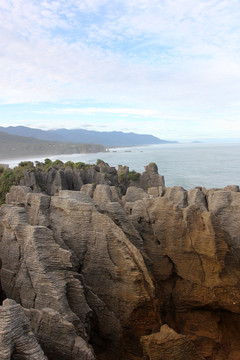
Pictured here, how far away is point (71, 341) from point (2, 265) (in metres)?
4.27

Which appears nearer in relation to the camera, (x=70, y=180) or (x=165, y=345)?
(x=165, y=345)

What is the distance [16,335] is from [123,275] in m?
5.02

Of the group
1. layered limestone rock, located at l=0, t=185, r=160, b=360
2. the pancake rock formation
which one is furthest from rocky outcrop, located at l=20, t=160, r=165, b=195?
layered limestone rock, located at l=0, t=185, r=160, b=360

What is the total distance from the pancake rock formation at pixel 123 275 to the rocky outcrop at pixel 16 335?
151 cm

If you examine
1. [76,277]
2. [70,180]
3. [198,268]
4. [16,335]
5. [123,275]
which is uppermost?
[70,180]

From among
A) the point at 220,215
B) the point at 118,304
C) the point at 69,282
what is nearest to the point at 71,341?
the point at 69,282

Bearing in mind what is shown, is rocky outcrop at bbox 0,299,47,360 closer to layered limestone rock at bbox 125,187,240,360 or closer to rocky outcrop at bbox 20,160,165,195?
layered limestone rock at bbox 125,187,240,360

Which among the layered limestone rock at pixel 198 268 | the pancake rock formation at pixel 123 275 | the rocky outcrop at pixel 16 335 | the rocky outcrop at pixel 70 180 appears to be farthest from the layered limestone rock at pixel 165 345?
the rocky outcrop at pixel 70 180

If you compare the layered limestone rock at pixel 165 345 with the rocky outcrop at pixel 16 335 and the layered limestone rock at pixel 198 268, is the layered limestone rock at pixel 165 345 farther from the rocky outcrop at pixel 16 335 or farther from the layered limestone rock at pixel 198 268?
the rocky outcrop at pixel 16 335

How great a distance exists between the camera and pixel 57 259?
9.54m

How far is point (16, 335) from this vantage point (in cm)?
635

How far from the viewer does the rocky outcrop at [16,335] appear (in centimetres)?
619

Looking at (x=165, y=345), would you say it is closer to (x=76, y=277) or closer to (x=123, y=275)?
(x=123, y=275)

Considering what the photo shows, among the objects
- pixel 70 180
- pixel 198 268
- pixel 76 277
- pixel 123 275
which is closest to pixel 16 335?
pixel 76 277
